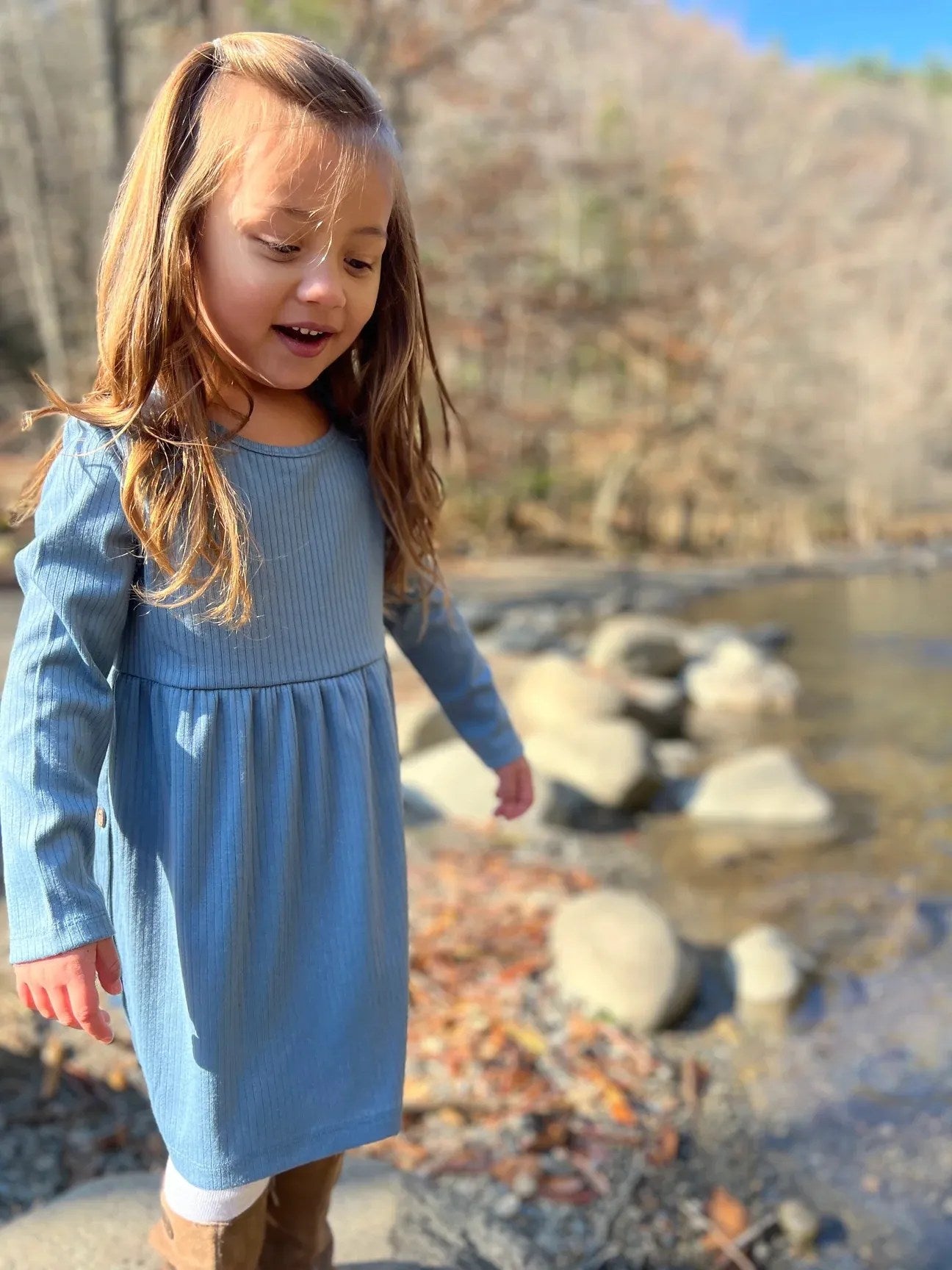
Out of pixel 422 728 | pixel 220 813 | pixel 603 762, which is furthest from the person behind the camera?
pixel 422 728

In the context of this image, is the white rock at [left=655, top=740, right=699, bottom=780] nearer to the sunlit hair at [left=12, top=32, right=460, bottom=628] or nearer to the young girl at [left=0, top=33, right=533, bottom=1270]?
the young girl at [left=0, top=33, right=533, bottom=1270]

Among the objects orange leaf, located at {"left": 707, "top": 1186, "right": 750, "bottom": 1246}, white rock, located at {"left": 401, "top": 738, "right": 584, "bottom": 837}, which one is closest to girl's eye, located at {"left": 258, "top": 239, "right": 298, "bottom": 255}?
orange leaf, located at {"left": 707, "top": 1186, "right": 750, "bottom": 1246}

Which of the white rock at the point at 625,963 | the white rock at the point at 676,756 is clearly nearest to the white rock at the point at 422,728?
the white rock at the point at 676,756

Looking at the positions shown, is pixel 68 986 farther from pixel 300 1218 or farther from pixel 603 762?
pixel 603 762

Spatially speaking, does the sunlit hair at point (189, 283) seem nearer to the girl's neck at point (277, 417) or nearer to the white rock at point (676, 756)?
the girl's neck at point (277, 417)

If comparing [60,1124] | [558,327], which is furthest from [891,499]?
[60,1124]

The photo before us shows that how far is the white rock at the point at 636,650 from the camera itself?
755 cm

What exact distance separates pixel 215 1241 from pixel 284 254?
113 centimetres

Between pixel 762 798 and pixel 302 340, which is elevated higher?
pixel 302 340

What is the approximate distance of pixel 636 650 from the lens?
761 centimetres

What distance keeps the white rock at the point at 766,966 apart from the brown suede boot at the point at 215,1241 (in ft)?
6.59

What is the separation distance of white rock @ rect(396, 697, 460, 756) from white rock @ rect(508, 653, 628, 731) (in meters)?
0.55

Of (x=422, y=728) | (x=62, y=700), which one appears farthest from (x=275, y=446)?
(x=422, y=728)

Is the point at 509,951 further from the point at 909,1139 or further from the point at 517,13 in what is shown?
the point at 517,13
